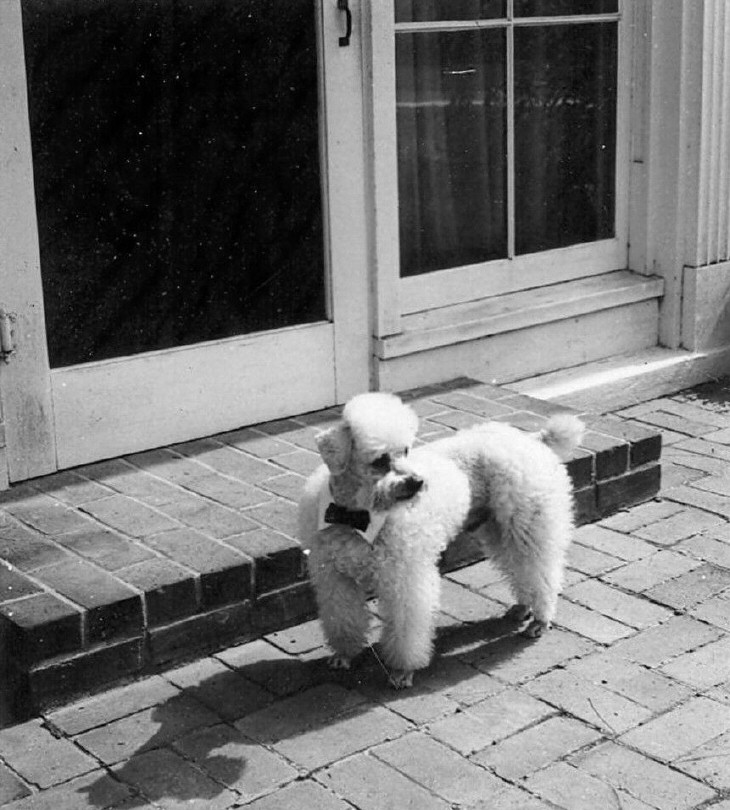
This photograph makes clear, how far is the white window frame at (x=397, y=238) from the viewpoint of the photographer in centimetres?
568

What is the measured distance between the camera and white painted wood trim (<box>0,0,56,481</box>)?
4730 mm

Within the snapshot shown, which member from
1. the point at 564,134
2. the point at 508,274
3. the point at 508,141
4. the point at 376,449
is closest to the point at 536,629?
the point at 376,449

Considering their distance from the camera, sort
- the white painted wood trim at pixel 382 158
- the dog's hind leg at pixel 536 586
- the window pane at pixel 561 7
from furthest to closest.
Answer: the window pane at pixel 561 7
the white painted wood trim at pixel 382 158
the dog's hind leg at pixel 536 586

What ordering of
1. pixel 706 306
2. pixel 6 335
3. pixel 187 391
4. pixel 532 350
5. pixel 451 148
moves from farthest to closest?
pixel 706 306, pixel 532 350, pixel 451 148, pixel 187 391, pixel 6 335

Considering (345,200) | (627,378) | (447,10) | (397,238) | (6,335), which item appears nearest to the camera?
(6,335)

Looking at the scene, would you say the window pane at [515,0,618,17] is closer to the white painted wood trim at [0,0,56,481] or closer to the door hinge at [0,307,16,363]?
the white painted wood trim at [0,0,56,481]

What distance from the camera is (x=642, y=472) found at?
551 cm

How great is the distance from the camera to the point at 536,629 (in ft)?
14.4

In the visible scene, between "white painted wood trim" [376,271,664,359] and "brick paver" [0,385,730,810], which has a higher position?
"white painted wood trim" [376,271,664,359]

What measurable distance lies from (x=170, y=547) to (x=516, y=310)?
8.07 feet

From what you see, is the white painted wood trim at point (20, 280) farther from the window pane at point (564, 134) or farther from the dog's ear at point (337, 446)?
the window pane at point (564, 134)

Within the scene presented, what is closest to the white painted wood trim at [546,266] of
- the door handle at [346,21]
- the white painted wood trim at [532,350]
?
the white painted wood trim at [532,350]

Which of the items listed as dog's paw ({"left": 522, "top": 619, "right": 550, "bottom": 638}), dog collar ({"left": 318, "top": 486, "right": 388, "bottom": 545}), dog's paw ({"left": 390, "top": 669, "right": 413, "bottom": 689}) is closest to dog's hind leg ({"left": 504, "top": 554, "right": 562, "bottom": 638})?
dog's paw ({"left": 522, "top": 619, "right": 550, "bottom": 638})

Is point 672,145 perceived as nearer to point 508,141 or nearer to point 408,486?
point 508,141
